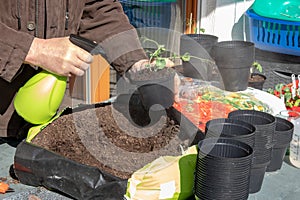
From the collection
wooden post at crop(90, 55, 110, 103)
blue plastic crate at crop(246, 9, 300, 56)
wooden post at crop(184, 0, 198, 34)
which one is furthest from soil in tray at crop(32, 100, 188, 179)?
blue plastic crate at crop(246, 9, 300, 56)

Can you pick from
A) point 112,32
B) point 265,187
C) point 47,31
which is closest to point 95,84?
point 112,32

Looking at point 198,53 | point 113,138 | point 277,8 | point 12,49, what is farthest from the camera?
point 277,8

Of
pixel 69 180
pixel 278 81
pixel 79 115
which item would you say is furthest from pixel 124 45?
pixel 278 81

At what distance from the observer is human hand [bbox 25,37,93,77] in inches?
51.3

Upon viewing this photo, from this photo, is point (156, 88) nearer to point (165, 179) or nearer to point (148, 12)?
point (165, 179)

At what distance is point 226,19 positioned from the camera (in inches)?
154

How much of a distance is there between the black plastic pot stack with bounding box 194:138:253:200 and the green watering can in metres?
0.39

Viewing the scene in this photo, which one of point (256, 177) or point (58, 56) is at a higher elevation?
point (58, 56)

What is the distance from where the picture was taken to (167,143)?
136 cm

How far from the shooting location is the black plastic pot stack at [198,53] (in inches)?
89.6

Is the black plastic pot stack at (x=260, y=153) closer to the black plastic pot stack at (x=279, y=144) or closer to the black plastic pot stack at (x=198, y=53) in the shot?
the black plastic pot stack at (x=279, y=144)

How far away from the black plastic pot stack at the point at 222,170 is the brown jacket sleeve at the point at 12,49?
0.49 metres

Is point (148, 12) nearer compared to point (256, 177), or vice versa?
point (256, 177)

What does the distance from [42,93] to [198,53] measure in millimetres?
1265
